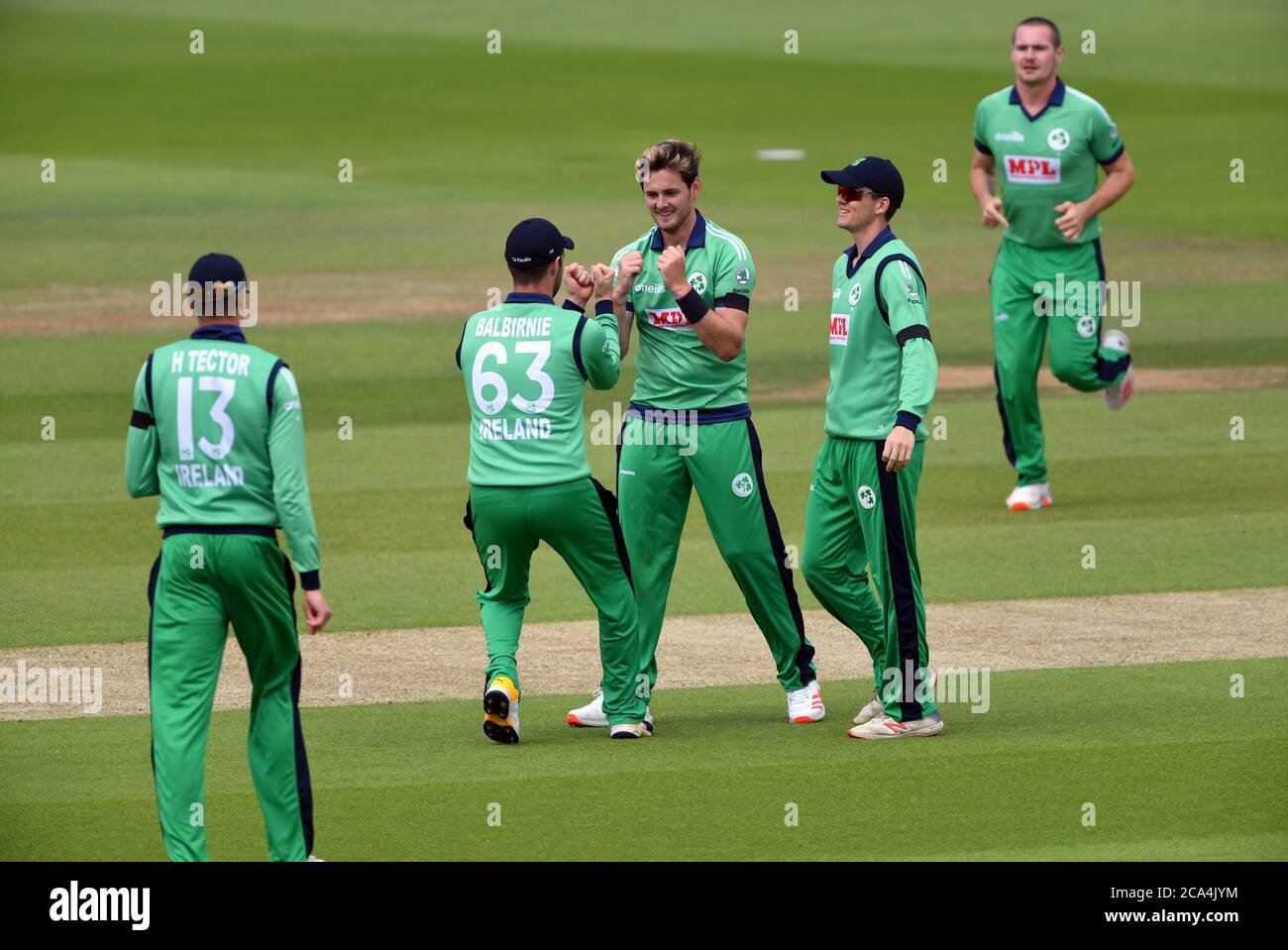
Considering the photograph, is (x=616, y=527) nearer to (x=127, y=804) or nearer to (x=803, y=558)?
(x=803, y=558)

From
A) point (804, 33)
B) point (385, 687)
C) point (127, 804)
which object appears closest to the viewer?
point (127, 804)

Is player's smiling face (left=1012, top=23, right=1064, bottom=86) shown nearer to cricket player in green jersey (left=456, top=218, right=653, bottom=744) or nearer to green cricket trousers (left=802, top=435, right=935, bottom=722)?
green cricket trousers (left=802, top=435, right=935, bottom=722)

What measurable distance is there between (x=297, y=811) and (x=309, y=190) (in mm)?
26759

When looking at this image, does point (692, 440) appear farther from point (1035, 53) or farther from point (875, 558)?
point (1035, 53)

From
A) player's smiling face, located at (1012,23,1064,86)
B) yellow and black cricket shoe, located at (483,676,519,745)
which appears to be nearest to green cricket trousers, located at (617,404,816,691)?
yellow and black cricket shoe, located at (483,676,519,745)

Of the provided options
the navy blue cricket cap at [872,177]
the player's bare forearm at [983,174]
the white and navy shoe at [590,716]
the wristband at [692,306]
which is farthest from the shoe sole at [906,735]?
the player's bare forearm at [983,174]

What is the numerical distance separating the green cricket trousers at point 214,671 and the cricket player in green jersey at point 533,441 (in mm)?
1646

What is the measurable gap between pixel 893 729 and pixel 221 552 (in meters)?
3.30

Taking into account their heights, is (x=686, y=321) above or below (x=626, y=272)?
below

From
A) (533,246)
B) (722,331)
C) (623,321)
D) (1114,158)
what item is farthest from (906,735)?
(1114,158)

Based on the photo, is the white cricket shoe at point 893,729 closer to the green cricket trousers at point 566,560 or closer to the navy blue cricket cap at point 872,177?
the green cricket trousers at point 566,560

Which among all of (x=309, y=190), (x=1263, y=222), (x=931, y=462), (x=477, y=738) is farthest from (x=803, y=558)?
(x=309, y=190)

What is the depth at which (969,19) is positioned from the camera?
50.2 m

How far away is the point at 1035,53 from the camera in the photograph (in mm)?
14688
